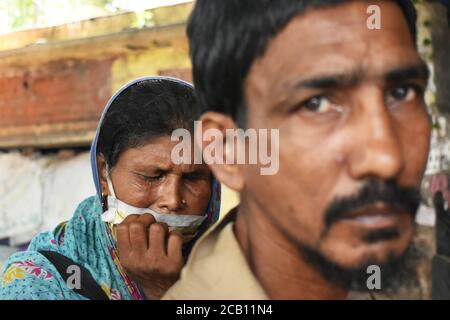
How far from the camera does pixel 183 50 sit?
4266 mm

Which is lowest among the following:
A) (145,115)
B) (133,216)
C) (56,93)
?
(133,216)

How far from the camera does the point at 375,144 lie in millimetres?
1036

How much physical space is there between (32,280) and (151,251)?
0.49 metres

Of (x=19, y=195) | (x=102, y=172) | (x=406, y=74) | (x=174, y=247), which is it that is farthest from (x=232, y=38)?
(x=19, y=195)

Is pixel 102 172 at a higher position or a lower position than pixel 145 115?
lower

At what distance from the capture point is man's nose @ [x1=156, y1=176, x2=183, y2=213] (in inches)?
80.8

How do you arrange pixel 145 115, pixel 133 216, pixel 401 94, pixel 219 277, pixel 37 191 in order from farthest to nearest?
pixel 37 191 < pixel 145 115 < pixel 133 216 < pixel 219 277 < pixel 401 94

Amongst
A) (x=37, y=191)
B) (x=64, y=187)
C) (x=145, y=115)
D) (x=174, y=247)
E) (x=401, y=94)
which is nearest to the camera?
(x=401, y=94)

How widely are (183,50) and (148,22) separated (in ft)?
1.44

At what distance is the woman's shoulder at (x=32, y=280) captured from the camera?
2.03 meters

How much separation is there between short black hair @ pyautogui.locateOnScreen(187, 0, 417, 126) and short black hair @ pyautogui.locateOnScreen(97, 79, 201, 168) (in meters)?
0.88

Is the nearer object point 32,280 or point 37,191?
point 32,280

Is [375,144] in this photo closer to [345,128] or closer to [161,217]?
[345,128]
